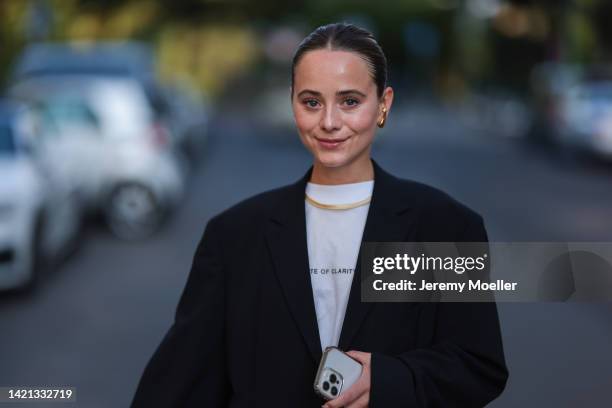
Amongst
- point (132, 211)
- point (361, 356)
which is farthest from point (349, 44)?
point (132, 211)

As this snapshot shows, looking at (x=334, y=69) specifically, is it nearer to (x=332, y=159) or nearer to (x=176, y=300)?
(x=332, y=159)

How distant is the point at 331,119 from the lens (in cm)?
195

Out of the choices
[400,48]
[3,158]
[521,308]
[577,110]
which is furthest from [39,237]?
[400,48]

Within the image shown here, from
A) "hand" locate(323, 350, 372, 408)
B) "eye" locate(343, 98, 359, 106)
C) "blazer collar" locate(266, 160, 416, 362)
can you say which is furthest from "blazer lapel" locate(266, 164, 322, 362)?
"eye" locate(343, 98, 359, 106)

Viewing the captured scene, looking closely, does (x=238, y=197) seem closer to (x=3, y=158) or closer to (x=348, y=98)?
(x=3, y=158)

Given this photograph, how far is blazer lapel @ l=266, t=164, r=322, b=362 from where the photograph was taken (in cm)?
197

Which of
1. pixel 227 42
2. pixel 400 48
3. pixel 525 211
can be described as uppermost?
pixel 400 48

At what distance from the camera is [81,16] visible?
2942 cm

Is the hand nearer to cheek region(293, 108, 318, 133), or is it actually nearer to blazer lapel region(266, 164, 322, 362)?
blazer lapel region(266, 164, 322, 362)

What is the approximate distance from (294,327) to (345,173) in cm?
35

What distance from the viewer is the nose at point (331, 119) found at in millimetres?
1953

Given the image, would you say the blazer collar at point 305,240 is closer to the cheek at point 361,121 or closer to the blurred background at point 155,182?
the cheek at point 361,121

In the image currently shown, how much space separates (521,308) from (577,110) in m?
12.0

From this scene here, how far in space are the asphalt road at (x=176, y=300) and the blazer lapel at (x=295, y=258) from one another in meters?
1.82
